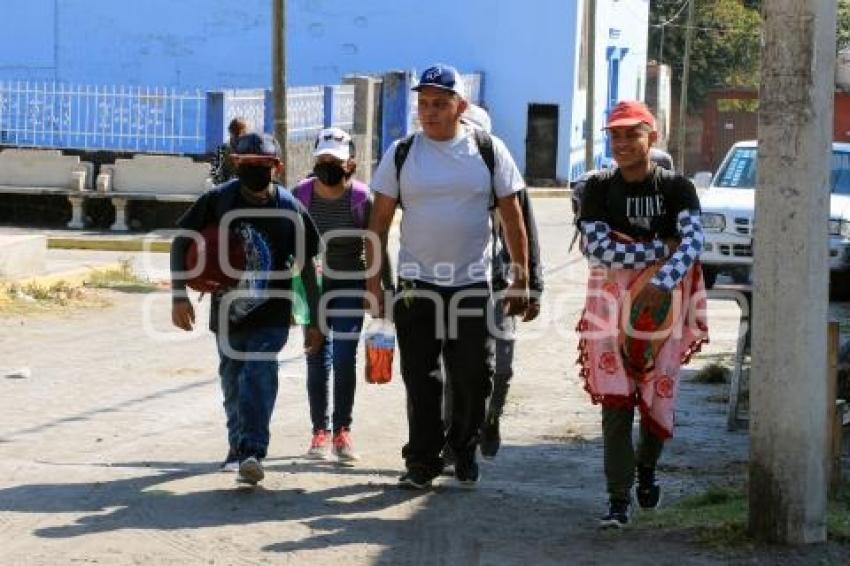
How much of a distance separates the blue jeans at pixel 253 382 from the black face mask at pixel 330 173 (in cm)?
111

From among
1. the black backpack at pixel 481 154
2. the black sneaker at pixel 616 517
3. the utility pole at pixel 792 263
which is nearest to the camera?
the utility pole at pixel 792 263

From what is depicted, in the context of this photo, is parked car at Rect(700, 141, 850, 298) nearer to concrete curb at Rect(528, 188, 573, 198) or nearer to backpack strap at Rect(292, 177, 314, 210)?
backpack strap at Rect(292, 177, 314, 210)

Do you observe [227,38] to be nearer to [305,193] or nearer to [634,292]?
[305,193]

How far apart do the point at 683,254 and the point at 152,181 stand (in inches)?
760

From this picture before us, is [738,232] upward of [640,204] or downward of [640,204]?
A: downward

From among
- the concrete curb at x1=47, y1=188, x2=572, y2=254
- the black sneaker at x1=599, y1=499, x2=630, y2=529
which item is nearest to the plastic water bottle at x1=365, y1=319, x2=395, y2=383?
the black sneaker at x1=599, y1=499, x2=630, y2=529

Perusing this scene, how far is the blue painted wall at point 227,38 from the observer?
38281 millimetres

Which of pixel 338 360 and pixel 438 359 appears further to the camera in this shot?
pixel 338 360

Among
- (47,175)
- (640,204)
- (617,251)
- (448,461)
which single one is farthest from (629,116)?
(47,175)

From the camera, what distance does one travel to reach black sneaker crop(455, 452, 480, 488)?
781cm

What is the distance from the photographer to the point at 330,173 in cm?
861

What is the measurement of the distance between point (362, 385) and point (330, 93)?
16.3 m

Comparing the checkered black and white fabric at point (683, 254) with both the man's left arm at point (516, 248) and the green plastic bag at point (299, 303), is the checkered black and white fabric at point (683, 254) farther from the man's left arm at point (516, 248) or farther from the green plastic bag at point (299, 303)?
the green plastic bag at point (299, 303)

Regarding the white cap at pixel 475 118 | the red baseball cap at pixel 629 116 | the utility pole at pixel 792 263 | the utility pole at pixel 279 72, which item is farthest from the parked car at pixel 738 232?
the utility pole at pixel 792 263
